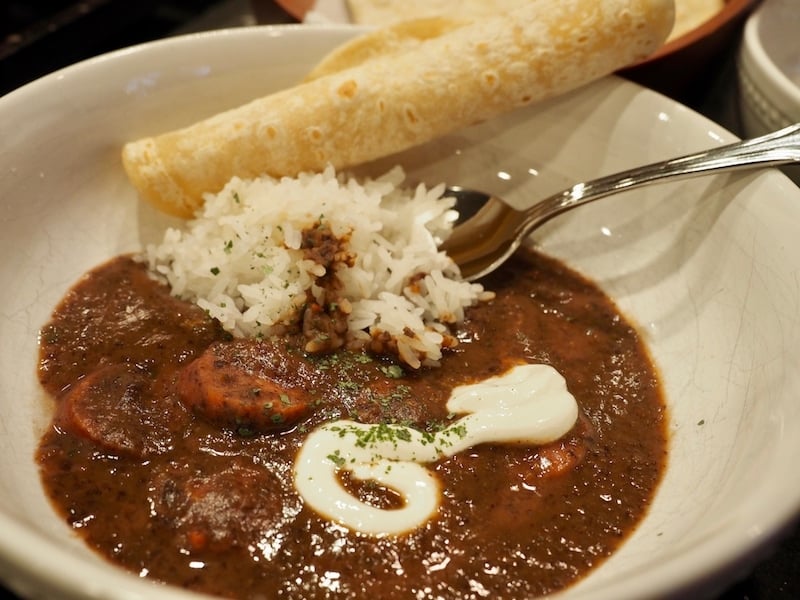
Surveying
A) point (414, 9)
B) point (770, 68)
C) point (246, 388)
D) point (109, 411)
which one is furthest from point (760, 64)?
point (109, 411)

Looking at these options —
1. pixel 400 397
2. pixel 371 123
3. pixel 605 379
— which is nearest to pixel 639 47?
pixel 371 123

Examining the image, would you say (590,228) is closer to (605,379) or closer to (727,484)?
(605,379)

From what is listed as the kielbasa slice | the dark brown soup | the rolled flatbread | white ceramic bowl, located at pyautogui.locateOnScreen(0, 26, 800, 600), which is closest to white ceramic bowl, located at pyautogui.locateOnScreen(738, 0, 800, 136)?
white ceramic bowl, located at pyautogui.locateOnScreen(0, 26, 800, 600)

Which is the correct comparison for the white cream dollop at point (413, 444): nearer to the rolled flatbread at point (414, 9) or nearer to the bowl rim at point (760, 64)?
the bowl rim at point (760, 64)

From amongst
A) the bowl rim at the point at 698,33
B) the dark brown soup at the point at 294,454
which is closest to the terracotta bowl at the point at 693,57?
the bowl rim at the point at 698,33

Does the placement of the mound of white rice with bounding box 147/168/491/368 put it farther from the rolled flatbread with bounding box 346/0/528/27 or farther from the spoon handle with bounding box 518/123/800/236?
the rolled flatbread with bounding box 346/0/528/27

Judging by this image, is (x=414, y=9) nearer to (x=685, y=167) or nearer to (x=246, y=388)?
(x=685, y=167)
